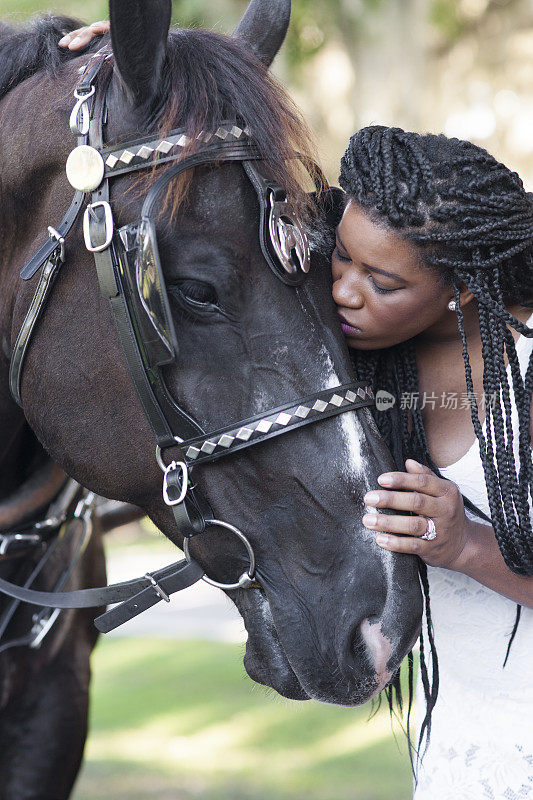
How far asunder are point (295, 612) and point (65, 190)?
0.93 metres

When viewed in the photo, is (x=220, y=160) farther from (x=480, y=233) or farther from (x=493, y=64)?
(x=493, y=64)

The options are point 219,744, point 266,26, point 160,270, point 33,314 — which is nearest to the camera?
point 160,270

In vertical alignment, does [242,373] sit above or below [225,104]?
below

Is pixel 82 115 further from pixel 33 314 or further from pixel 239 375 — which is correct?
pixel 239 375

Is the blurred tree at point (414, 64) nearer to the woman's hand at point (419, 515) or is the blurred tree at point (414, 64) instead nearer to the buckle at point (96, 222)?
the buckle at point (96, 222)

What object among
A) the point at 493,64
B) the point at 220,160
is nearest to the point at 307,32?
the point at 493,64

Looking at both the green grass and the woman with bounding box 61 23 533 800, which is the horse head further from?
the green grass

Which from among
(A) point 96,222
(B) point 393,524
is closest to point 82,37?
(A) point 96,222

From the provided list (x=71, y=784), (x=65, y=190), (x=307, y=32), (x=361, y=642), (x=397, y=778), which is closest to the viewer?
(x=361, y=642)

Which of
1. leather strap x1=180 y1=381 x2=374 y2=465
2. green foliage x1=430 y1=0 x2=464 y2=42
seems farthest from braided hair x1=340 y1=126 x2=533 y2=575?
green foliage x1=430 y1=0 x2=464 y2=42

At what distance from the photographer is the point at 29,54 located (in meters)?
1.86

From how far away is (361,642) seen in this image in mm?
1478

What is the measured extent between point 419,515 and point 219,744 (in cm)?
359

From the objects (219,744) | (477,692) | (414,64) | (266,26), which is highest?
(266,26)
